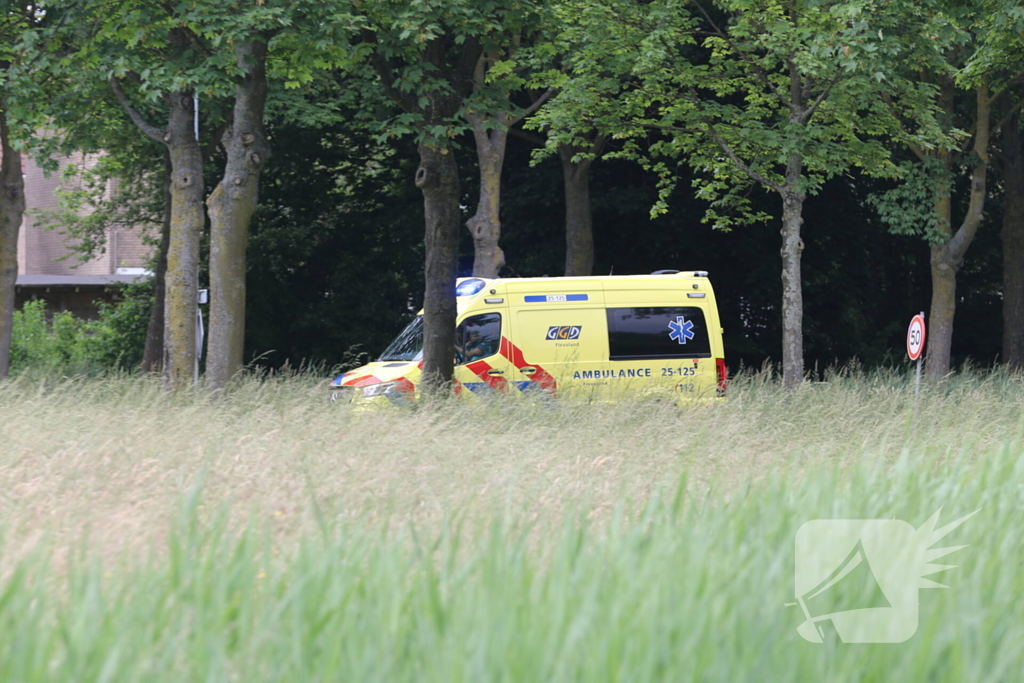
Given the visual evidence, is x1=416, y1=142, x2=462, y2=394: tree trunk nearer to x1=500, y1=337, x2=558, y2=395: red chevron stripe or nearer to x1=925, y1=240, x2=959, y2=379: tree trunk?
x1=500, y1=337, x2=558, y2=395: red chevron stripe

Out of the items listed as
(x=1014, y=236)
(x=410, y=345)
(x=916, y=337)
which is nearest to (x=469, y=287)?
(x=410, y=345)

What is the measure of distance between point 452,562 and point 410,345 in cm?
954

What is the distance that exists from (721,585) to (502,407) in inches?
265

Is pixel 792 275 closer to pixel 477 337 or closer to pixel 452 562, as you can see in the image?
pixel 477 337

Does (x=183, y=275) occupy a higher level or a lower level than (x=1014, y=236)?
lower

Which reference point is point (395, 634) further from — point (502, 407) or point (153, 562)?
point (502, 407)

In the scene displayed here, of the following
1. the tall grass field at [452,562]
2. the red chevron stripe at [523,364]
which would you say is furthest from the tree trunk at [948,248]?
the tall grass field at [452,562]

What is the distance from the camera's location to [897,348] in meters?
24.5

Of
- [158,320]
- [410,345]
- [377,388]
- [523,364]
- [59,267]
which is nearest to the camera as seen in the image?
[377,388]

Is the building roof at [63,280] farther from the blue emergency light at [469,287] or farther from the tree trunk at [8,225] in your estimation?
the blue emergency light at [469,287]

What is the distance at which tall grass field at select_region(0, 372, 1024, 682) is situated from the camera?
9.75ft

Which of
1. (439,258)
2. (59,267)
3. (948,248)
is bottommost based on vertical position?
(59,267)

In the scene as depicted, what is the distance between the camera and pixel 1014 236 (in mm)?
20328

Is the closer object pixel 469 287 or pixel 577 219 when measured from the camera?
pixel 469 287
